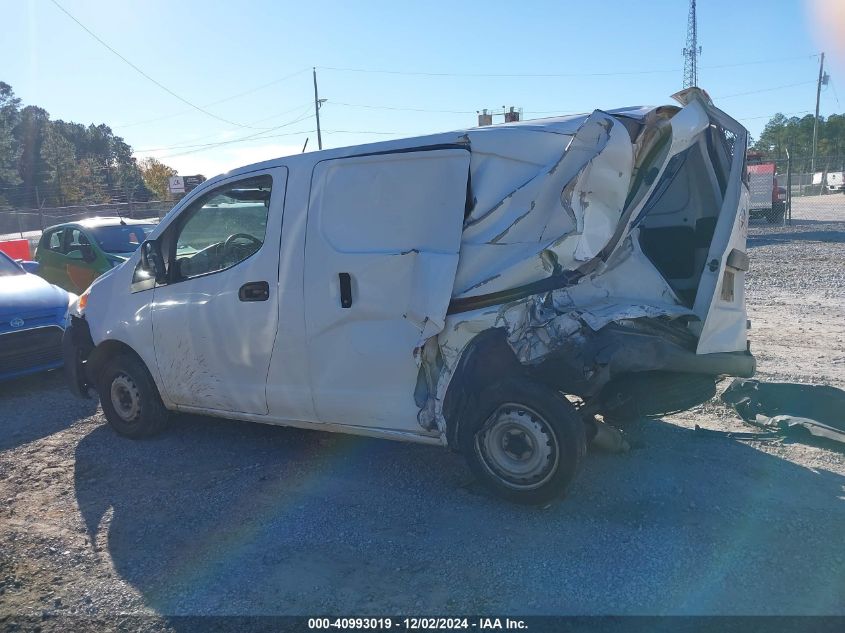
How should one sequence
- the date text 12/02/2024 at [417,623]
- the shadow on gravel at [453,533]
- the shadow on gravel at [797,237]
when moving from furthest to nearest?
the shadow on gravel at [797,237] → the shadow on gravel at [453,533] → the date text 12/02/2024 at [417,623]

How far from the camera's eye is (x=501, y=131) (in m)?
4.03

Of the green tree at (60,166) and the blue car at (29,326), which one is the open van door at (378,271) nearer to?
the blue car at (29,326)

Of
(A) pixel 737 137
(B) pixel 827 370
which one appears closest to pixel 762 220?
(B) pixel 827 370

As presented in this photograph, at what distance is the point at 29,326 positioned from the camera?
7.30 meters

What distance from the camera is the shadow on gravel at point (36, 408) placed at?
6.04 m

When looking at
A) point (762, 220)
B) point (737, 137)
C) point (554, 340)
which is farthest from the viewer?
point (762, 220)

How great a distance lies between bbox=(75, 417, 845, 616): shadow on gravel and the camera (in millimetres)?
3244

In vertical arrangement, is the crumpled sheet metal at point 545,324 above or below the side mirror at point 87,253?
below

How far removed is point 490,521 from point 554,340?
1107 mm

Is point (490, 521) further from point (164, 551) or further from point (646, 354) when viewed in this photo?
point (164, 551)

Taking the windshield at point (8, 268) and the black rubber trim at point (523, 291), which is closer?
the black rubber trim at point (523, 291)

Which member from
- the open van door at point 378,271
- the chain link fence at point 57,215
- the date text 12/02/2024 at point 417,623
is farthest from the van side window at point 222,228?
the chain link fence at point 57,215

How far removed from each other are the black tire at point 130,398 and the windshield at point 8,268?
3296 millimetres

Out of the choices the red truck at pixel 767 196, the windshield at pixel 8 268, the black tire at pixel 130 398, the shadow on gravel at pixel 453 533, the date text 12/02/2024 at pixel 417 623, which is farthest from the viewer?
the red truck at pixel 767 196
